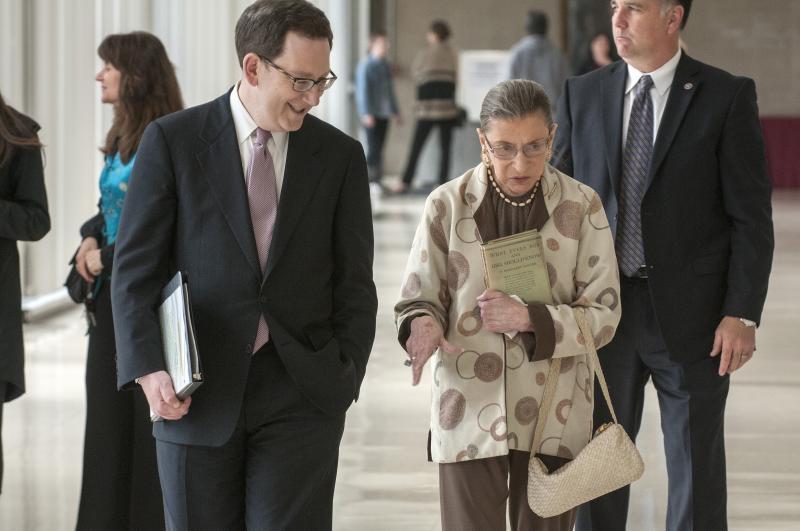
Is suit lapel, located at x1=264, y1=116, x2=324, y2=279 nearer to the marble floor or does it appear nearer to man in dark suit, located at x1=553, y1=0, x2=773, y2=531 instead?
man in dark suit, located at x1=553, y1=0, x2=773, y2=531

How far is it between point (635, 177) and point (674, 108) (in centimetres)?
21

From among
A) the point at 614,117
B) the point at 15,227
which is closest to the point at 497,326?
the point at 614,117

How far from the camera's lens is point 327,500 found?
116 inches

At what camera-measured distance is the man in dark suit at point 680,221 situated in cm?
367

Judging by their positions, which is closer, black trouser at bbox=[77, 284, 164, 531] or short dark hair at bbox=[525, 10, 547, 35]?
black trouser at bbox=[77, 284, 164, 531]

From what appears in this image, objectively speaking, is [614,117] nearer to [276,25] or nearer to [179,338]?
[276,25]

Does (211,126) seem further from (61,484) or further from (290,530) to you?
(61,484)

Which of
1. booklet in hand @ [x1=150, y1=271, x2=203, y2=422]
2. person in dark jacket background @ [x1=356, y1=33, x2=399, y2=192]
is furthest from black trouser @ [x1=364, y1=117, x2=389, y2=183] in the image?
booklet in hand @ [x1=150, y1=271, x2=203, y2=422]

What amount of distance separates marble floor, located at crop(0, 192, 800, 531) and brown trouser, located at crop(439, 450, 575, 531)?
5.83ft

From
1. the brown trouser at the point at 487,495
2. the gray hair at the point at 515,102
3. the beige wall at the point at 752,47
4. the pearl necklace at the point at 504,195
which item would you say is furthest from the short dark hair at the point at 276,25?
the beige wall at the point at 752,47

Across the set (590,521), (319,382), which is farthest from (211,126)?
(590,521)

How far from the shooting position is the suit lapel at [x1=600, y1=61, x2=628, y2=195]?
3736 mm

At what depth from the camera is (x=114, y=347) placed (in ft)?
13.3

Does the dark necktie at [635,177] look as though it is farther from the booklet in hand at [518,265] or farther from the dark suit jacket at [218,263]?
the dark suit jacket at [218,263]
